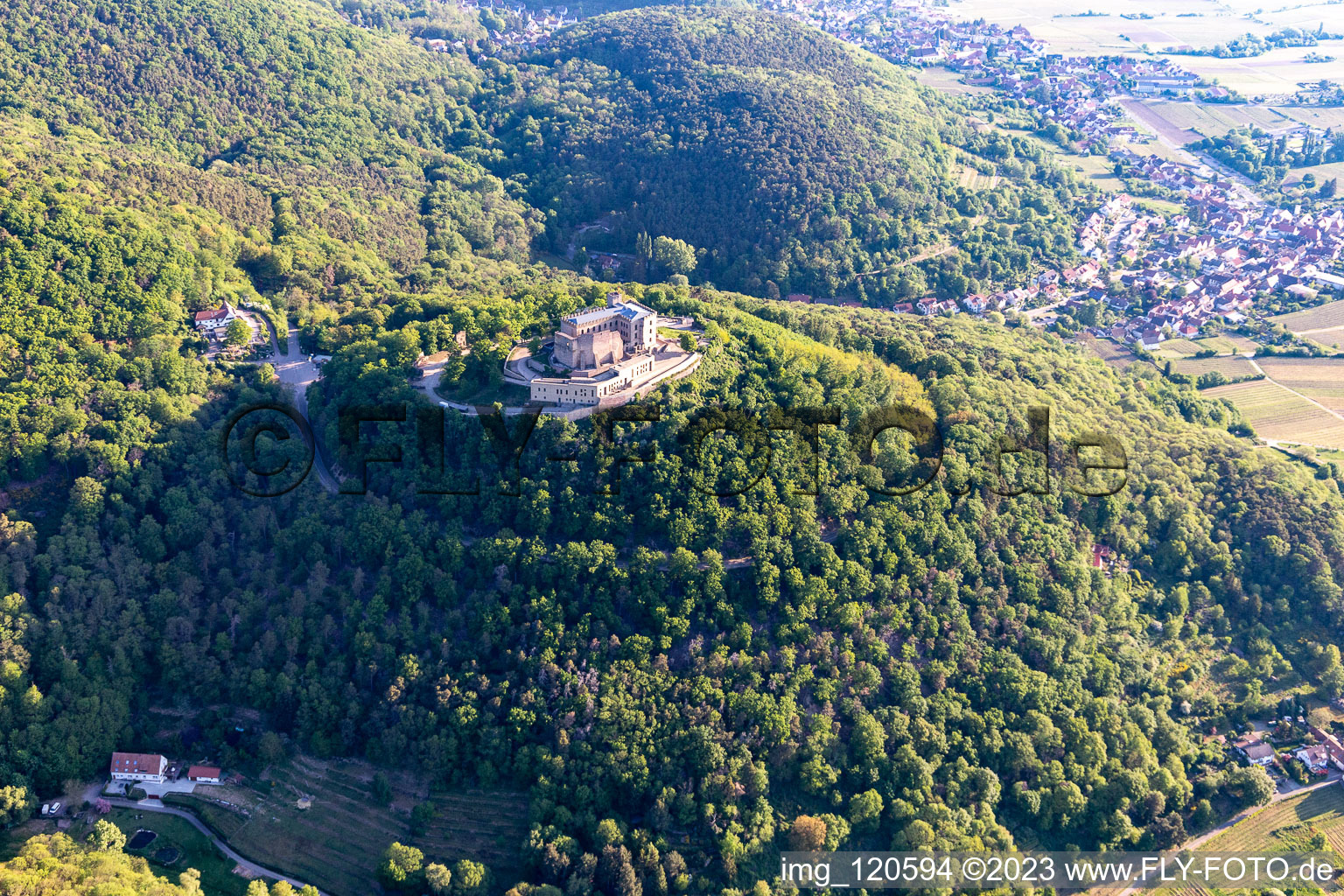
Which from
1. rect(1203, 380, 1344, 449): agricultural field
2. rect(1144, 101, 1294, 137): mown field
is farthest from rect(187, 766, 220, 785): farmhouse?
rect(1144, 101, 1294, 137): mown field

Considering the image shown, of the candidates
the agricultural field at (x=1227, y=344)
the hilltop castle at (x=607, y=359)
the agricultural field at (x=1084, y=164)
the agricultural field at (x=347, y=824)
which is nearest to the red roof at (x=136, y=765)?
the agricultural field at (x=347, y=824)

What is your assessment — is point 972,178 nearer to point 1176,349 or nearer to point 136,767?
point 1176,349

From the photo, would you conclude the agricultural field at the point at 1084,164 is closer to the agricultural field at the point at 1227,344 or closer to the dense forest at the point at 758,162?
the dense forest at the point at 758,162

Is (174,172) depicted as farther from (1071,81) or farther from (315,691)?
(1071,81)

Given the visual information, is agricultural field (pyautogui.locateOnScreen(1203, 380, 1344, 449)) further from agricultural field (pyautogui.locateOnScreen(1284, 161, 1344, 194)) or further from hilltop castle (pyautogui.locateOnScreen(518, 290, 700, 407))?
agricultural field (pyautogui.locateOnScreen(1284, 161, 1344, 194))

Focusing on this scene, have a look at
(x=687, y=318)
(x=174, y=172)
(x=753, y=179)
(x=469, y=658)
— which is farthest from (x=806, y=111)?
(x=469, y=658)

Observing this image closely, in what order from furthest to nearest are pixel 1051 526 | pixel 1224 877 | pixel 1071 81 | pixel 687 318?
pixel 1071 81, pixel 687 318, pixel 1051 526, pixel 1224 877

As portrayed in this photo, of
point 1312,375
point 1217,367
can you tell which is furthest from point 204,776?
point 1312,375
